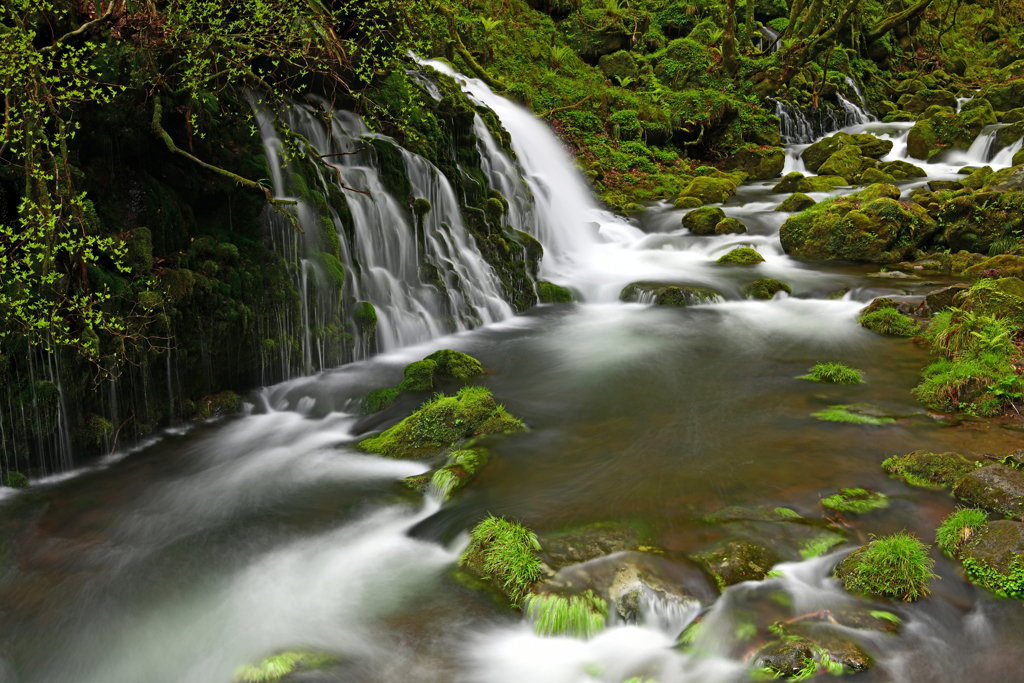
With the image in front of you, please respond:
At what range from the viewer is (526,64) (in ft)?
73.0

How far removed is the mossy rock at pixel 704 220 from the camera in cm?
1616

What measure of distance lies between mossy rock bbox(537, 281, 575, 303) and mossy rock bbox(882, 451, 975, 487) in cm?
735

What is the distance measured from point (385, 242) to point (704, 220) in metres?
9.84

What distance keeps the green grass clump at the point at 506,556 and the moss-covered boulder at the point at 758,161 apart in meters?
20.7

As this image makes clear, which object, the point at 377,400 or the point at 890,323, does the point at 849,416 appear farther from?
the point at 377,400

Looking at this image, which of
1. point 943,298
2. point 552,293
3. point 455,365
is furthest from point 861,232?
point 455,365

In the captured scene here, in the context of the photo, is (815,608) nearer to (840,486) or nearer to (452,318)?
(840,486)

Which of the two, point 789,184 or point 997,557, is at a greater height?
point 789,184

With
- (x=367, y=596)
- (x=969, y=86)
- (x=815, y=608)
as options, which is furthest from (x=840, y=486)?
(x=969, y=86)

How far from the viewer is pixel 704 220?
16188mm

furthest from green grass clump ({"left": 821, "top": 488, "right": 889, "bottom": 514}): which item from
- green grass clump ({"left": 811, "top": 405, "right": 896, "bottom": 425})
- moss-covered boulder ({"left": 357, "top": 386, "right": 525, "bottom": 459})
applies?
moss-covered boulder ({"left": 357, "top": 386, "right": 525, "bottom": 459})

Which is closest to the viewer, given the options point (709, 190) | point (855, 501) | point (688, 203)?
point (855, 501)

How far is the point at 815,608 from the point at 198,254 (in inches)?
272

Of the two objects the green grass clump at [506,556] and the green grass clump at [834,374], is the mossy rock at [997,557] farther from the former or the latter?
the green grass clump at [834,374]
